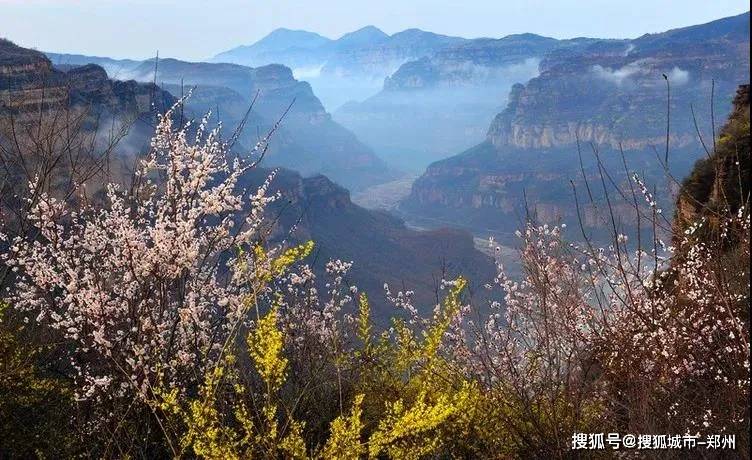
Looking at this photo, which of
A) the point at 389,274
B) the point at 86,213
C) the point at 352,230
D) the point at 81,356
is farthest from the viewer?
the point at 352,230

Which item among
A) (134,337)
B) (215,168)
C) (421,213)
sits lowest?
(421,213)

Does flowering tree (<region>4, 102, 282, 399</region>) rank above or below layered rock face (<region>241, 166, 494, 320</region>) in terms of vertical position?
above

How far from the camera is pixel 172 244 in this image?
22.2ft

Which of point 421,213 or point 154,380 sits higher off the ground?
point 154,380

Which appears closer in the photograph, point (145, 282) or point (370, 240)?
point (145, 282)

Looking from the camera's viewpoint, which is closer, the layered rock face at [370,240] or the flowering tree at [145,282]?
the flowering tree at [145,282]

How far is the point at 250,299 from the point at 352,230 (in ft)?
370

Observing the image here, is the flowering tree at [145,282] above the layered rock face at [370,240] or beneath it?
above

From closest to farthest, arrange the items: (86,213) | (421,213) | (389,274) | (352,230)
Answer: (86,213) → (389,274) → (352,230) → (421,213)

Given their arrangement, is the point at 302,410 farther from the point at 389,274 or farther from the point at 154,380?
the point at 389,274

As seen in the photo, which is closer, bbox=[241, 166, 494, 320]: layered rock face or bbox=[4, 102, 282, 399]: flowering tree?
bbox=[4, 102, 282, 399]: flowering tree

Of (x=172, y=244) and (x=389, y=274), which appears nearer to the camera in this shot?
(x=172, y=244)

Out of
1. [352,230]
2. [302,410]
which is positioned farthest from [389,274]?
[302,410]

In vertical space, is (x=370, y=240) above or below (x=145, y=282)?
below
